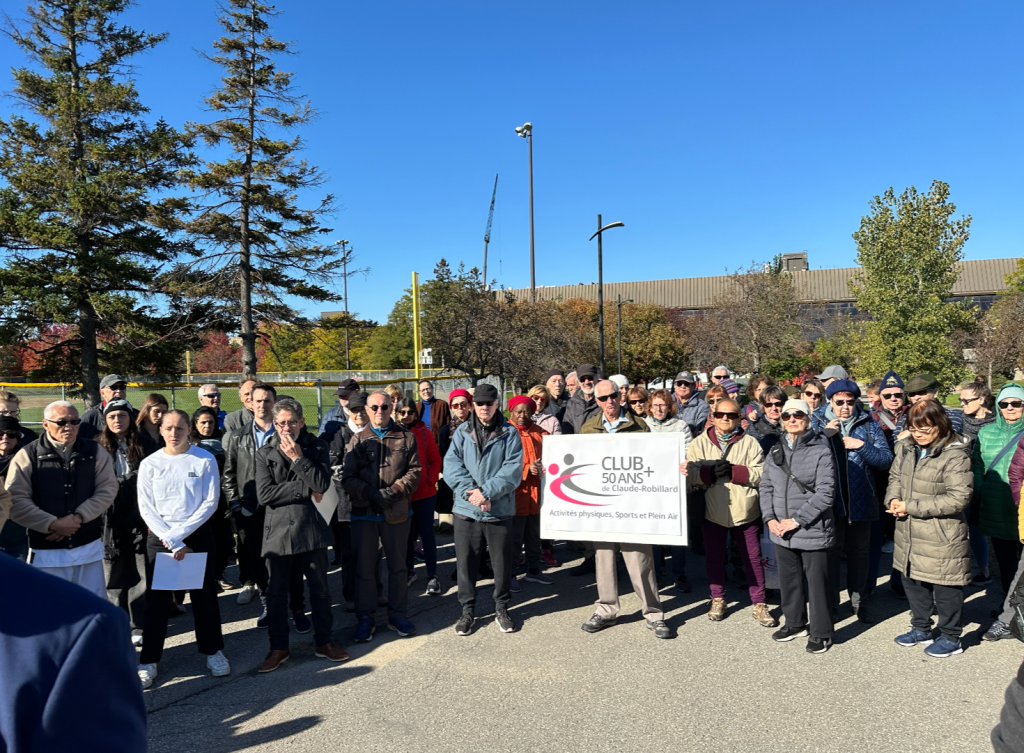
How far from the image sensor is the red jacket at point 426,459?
22.2 ft

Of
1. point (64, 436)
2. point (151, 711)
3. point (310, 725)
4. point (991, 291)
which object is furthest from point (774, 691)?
point (991, 291)

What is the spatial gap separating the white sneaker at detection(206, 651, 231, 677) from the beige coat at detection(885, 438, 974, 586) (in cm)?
547

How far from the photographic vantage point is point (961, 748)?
12.5 ft

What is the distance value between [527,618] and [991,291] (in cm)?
10414

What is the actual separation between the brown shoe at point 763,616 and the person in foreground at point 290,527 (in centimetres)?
363

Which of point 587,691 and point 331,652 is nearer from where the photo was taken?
point 587,691

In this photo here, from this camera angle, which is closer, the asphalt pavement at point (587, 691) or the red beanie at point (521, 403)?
the asphalt pavement at point (587, 691)

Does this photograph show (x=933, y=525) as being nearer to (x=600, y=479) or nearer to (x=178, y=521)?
(x=600, y=479)

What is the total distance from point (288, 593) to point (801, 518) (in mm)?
4194

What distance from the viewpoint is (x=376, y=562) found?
5.88 metres

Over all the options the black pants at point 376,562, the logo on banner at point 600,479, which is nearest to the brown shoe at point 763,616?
the logo on banner at point 600,479

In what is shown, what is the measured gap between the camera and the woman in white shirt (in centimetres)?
499

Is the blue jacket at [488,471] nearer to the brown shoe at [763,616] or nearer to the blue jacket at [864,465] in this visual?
the brown shoe at [763,616]

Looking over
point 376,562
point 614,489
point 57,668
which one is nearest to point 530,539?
point 614,489
